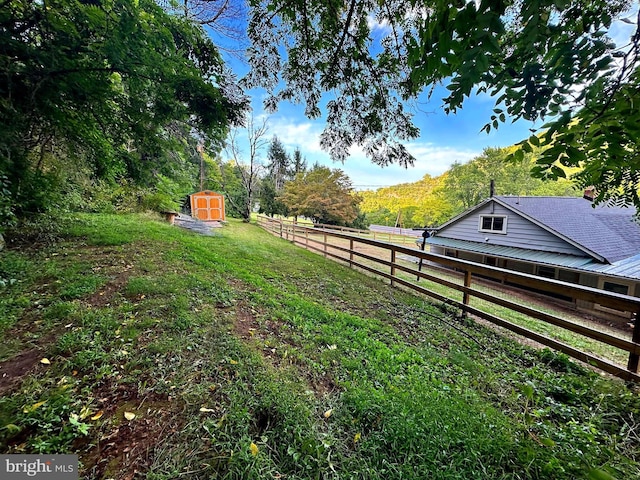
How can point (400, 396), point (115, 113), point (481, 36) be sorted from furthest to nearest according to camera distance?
point (115, 113) → point (400, 396) → point (481, 36)

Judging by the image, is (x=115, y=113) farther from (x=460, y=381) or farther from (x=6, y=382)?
(x=460, y=381)

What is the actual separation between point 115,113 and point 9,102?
108 centimetres

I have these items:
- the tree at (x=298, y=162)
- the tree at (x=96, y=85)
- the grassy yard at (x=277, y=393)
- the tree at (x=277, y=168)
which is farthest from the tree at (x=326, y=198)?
the grassy yard at (x=277, y=393)

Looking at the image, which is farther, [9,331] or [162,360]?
[9,331]

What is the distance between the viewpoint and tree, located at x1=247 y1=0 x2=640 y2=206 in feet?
3.63

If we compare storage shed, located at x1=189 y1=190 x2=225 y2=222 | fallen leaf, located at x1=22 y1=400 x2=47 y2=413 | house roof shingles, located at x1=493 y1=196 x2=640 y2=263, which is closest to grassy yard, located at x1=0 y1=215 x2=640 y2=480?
fallen leaf, located at x1=22 y1=400 x2=47 y2=413

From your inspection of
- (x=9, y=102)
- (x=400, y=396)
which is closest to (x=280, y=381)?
(x=400, y=396)

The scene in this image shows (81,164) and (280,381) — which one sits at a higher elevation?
(81,164)

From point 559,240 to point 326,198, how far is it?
1475 cm

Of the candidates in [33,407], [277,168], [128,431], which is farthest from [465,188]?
[33,407]

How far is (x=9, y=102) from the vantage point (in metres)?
2.80

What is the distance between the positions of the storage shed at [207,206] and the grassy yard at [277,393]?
12.6 m

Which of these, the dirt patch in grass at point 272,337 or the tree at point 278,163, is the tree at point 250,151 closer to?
the tree at point 278,163

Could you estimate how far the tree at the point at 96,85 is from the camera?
103 inches
